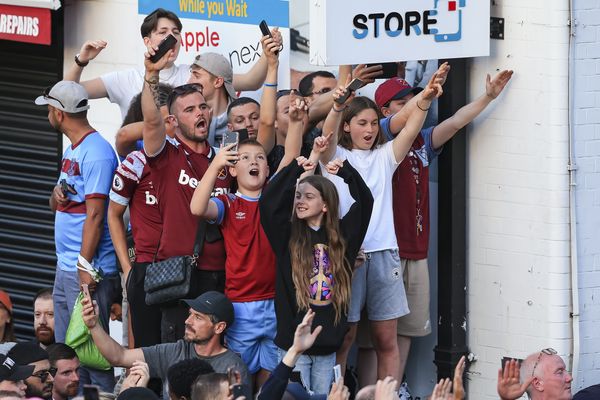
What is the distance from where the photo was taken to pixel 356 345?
31.4 ft

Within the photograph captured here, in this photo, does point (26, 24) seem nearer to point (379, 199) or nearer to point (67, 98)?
point (67, 98)

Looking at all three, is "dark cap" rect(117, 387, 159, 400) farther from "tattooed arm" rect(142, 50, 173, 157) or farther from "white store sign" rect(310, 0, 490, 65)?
"white store sign" rect(310, 0, 490, 65)

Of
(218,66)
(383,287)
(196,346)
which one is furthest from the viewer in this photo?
(218,66)

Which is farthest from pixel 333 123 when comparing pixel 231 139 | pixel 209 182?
pixel 209 182

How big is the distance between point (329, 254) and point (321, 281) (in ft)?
0.54

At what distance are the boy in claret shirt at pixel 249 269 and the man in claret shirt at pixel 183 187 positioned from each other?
0.15 metres

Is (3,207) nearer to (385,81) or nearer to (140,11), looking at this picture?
(140,11)

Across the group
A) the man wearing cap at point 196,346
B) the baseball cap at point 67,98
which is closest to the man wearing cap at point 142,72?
the baseball cap at point 67,98

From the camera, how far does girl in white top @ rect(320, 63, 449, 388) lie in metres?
8.84

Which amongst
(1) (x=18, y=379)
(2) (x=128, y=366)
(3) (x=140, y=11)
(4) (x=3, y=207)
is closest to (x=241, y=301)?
(2) (x=128, y=366)

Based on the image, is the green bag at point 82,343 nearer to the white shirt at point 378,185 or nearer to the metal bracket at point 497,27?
the white shirt at point 378,185

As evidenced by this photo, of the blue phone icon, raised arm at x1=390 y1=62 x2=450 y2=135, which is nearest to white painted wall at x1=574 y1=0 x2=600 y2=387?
the blue phone icon

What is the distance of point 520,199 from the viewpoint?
9281mm

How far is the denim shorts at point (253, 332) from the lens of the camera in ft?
28.3
